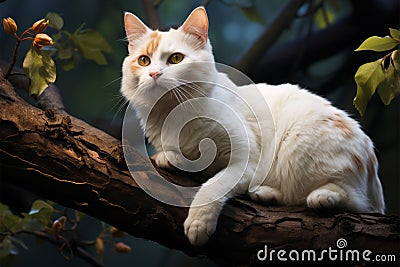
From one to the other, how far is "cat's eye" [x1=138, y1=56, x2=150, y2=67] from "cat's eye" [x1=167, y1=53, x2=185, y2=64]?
0.22ft

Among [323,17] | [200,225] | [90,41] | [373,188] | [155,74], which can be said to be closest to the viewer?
[200,225]

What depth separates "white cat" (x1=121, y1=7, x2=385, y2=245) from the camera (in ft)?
4.01

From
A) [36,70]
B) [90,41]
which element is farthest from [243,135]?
[90,41]

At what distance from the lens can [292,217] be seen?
1.18 metres

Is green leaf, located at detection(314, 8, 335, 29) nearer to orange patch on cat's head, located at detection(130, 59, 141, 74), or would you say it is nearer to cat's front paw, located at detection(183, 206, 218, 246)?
orange patch on cat's head, located at detection(130, 59, 141, 74)

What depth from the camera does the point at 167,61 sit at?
128 cm

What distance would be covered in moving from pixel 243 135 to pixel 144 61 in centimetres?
35

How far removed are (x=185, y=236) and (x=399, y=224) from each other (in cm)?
52

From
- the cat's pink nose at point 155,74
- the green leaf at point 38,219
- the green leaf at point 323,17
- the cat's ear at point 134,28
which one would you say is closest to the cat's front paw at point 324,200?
the cat's pink nose at point 155,74

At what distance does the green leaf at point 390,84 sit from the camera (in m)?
1.15

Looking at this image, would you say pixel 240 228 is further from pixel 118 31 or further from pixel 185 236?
pixel 118 31

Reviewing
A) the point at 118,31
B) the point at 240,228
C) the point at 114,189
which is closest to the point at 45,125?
the point at 114,189

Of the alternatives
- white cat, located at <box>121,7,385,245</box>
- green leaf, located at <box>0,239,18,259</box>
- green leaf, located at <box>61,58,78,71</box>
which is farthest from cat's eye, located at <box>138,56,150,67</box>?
green leaf, located at <box>0,239,18,259</box>

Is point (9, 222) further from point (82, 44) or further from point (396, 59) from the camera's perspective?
point (396, 59)
